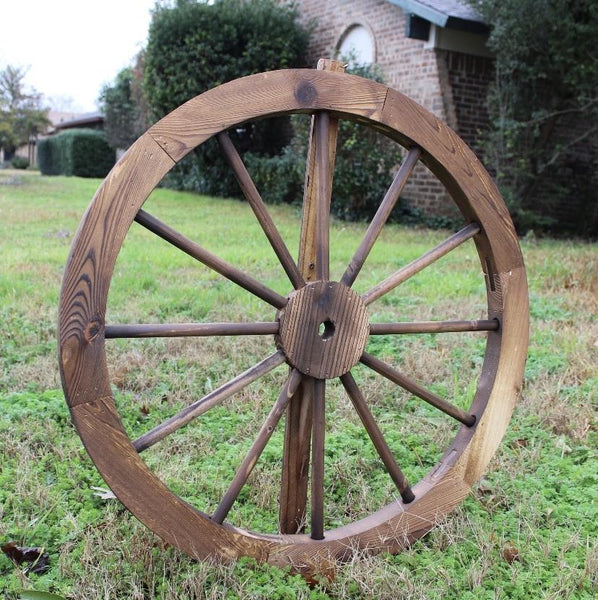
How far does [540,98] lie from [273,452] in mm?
8735

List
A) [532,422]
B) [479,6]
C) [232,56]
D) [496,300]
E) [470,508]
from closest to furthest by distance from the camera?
[496,300] → [470,508] → [532,422] → [479,6] → [232,56]

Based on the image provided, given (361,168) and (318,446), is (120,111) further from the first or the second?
(318,446)

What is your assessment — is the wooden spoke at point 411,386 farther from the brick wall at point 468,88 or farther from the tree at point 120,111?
the tree at point 120,111

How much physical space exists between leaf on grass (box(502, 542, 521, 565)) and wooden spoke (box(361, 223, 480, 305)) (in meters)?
0.96

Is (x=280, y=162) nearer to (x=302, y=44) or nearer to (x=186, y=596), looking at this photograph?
(x=302, y=44)

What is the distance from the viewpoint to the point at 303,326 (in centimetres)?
203

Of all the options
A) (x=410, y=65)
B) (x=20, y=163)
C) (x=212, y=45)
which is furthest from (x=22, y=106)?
(x=410, y=65)

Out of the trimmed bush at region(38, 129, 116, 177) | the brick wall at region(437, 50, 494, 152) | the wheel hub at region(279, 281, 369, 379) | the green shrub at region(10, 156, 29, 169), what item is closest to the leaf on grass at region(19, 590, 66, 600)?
the wheel hub at region(279, 281, 369, 379)

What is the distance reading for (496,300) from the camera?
2.43 meters

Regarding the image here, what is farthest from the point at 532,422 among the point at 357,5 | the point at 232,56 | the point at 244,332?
the point at 232,56

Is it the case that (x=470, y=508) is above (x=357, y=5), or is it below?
below

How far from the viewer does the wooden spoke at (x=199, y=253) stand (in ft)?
6.09

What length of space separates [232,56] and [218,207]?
3450 mm

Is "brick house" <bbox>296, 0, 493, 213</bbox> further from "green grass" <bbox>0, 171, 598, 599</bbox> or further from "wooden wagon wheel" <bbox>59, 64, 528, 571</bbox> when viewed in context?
"wooden wagon wheel" <bbox>59, 64, 528, 571</bbox>
